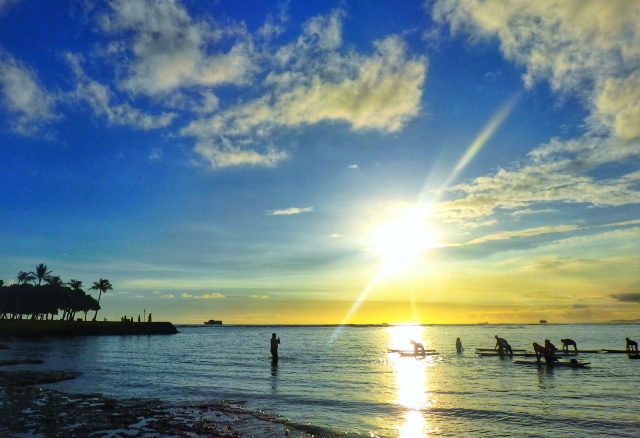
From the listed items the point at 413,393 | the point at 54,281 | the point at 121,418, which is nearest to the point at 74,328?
the point at 54,281

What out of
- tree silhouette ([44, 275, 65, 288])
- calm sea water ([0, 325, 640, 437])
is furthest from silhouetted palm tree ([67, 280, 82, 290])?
calm sea water ([0, 325, 640, 437])

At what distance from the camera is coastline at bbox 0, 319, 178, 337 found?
298 feet

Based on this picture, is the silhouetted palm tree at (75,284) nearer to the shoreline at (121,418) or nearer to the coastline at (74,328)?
the coastline at (74,328)

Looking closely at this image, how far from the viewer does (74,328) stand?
349ft

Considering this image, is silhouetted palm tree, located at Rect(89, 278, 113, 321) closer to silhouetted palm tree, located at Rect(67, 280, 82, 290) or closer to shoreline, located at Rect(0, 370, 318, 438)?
silhouetted palm tree, located at Rect(67, 280, 82, 290)

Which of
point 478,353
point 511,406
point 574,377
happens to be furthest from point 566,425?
point 478,353

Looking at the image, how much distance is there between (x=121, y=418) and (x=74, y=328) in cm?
10659

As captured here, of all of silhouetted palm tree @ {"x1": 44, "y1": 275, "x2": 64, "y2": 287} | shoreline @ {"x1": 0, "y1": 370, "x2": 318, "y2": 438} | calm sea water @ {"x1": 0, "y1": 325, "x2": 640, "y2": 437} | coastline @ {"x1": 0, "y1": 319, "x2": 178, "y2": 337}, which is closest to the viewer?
shoreline @ {"x1": 0, "y1": 370, "x2": 318, "y2": 438}

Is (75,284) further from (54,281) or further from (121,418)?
(121,418)

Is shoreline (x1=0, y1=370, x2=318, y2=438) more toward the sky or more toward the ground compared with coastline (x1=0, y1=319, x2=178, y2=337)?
more toward the sky

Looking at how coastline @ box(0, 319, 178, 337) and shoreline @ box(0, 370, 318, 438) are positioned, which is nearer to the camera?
shoreline @ box(0, 370, 318, 438)

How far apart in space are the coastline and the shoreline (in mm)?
84104

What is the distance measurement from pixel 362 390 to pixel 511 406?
9038 mm

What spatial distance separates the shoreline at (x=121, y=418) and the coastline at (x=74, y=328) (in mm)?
84104
